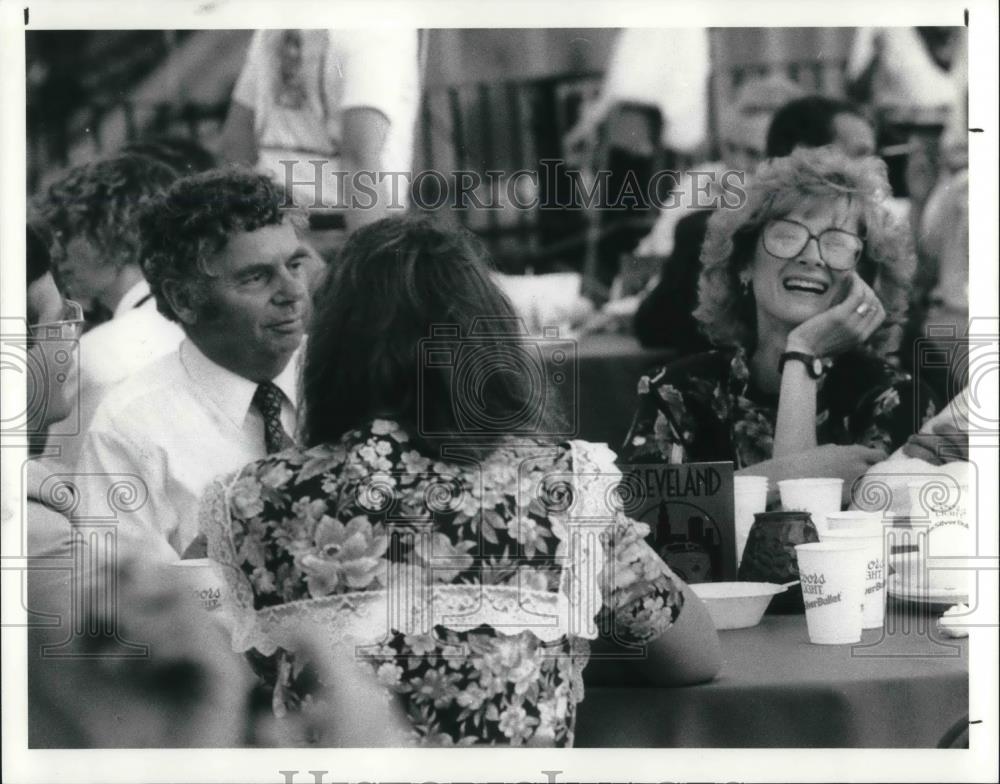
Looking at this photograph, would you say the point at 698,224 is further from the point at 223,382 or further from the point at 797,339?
the point at 223,382

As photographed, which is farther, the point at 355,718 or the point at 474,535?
the point at 355,718

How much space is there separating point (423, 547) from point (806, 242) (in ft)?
4.34

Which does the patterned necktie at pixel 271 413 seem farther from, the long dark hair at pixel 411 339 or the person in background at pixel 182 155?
the person in background at pixel 182 155

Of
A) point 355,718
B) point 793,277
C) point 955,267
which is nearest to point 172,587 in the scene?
point 355,718

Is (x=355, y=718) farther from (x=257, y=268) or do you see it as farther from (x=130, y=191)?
(x=130, y=191)

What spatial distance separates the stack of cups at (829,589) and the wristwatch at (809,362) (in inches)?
18.8

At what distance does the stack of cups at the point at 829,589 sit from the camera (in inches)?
129

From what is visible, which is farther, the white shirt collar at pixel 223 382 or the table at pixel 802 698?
the white shirt collar at pixel 223 382

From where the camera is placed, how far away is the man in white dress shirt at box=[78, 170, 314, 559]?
134 inches

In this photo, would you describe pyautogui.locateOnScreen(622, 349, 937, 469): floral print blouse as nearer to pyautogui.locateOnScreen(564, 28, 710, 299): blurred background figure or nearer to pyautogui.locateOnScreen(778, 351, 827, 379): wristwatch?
pyautogui.locateOnScreen(778, 351, 827, 379): wristwatch

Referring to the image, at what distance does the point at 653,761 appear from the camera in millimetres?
3434

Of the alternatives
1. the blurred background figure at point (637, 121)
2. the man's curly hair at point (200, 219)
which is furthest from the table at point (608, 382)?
the man's curly hair at point (200, 219)

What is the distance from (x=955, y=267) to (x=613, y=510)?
113cm

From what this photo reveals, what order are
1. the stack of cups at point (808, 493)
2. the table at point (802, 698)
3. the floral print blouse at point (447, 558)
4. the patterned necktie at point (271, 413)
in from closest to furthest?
the floral print blouse at point (447, 558)
the table at point (802, 698)
the patterned necktie at point (271, 413)
the stack of cups at point (808, 493)
